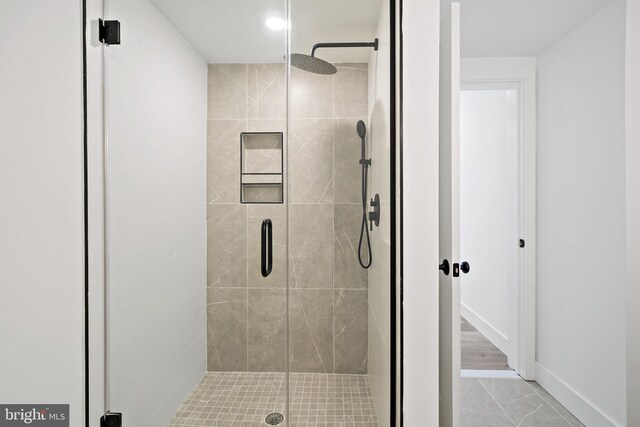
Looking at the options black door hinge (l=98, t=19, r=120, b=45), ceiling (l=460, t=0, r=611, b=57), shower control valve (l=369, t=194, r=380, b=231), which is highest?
ceiling (l=460, t=0, r=611, b=57)

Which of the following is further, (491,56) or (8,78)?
(491,56)

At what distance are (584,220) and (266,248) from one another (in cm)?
206

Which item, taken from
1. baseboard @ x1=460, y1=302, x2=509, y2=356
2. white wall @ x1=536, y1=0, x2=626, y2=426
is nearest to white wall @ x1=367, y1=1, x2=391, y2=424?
white wall @ x1=536, y1=0, x2=626, y2=426

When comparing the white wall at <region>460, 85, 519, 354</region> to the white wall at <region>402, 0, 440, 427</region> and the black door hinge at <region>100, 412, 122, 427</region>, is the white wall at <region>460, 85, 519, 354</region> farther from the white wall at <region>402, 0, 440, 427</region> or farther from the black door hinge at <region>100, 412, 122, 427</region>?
the black door hinge at <region>100, 412, 122, 427</region>

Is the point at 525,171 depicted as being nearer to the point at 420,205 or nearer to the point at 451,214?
the point at 451,214

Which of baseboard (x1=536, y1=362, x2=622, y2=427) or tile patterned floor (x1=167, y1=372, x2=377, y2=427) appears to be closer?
tile patterned floor (x1=167, y1=372, x2=377, y2=427)

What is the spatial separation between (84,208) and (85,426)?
0.87 metres

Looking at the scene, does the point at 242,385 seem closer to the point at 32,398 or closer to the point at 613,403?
the point at 32,398

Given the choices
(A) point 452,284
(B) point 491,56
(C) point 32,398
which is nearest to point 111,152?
(C) point 32,398

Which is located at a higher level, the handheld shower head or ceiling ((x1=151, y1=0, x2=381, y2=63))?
ceiling ((x1=151, y1=0, x2=381, y2=63))

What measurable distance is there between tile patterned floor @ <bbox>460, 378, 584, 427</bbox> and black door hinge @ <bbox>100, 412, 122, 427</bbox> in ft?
6.08

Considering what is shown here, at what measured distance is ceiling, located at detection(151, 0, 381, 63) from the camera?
1.34 meters

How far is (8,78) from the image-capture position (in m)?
1.32

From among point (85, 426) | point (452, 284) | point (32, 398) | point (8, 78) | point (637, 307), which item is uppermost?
point (8, 78)
